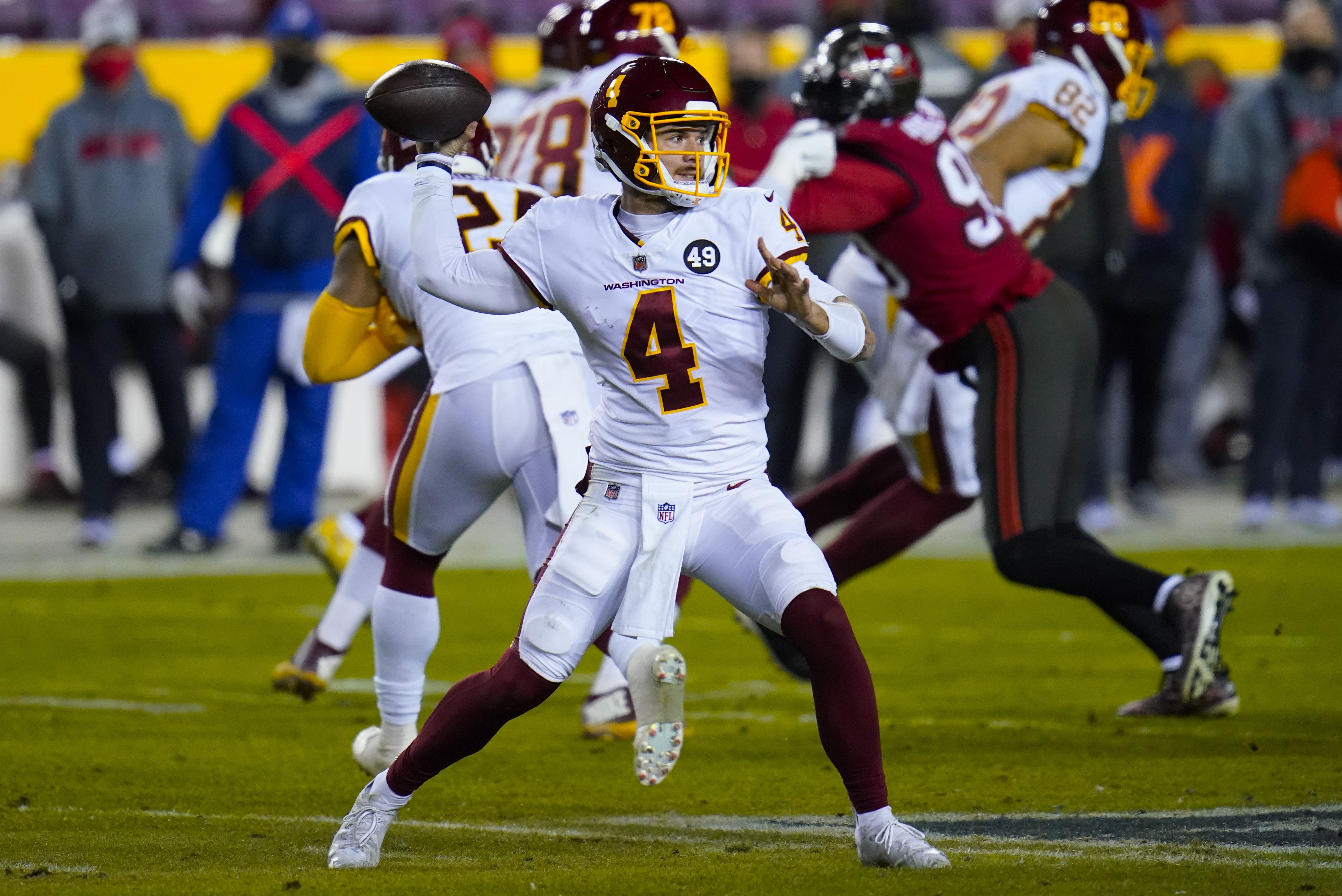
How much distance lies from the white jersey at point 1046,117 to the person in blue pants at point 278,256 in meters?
3.89

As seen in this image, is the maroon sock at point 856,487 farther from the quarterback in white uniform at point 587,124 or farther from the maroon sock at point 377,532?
the maroon sock at point 377,532

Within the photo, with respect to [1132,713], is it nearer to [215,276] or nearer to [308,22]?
[308,22]

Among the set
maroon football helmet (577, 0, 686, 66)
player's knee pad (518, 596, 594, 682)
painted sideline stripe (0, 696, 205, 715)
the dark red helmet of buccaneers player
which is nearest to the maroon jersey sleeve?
the dark red helmet of buccaneers player

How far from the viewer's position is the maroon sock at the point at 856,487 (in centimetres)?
580

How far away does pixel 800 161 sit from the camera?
4938 millimetres

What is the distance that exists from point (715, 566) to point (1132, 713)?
200cm

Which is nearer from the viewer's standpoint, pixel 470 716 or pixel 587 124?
pixel 470 716

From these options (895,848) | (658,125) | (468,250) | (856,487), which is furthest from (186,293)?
(895,848)

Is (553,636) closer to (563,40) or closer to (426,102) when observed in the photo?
(426,102)

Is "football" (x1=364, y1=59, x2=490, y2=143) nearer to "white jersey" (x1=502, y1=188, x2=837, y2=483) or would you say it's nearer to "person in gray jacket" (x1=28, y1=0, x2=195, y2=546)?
"white jersey" (x1=502, y1=188, x2=837, y2=483)

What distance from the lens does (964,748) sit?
15.9ft

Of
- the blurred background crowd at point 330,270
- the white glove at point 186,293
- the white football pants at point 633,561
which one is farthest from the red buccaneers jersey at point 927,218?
the white glove at point 186,293

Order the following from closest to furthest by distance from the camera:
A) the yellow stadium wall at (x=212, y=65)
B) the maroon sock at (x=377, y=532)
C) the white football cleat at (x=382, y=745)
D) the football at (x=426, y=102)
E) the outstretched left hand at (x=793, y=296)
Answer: the outstretched left hand at (x=793, y=296), the football at (x=426, y=102), the white football cleat at (x=382, y=745), the maroon sock at (x=377, y=532), the yellow stadium wall at (x=212, y=65)

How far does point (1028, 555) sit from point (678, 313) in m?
1.81
